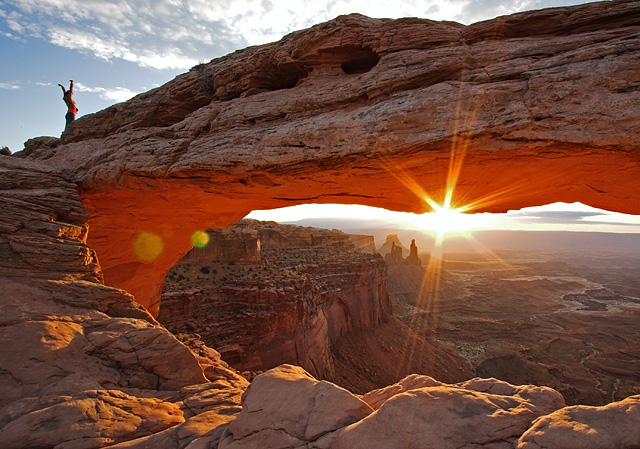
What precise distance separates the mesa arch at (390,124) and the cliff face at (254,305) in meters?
8.47

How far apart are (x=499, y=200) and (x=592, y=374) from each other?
30.3 metres

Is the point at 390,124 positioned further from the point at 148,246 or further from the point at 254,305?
the point at 254,305

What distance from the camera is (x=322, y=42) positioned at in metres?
7.32

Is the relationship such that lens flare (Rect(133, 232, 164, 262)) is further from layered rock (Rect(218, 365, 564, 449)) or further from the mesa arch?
layered rock (Rect(218, 365, 564, 449))

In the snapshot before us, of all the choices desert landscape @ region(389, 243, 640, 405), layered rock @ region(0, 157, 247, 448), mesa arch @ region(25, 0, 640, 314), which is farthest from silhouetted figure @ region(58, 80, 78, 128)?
desert landscape @ region(389, 243, 640, 405)

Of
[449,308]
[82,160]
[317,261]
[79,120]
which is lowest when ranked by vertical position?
[449,308]

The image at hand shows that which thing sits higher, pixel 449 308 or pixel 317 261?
pixel 317 261

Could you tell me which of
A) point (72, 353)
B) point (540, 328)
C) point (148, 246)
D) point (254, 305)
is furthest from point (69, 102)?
point (540, 328)

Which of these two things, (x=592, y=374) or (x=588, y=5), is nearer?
(x=588, y=5)

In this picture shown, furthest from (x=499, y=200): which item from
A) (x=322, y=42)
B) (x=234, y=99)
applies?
(x=234, y=99)

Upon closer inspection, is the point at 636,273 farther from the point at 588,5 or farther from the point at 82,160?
the point at 82,160

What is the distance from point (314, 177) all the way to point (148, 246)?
9136 millimetres

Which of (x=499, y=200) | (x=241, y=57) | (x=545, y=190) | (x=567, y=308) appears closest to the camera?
(x=545, y=190)

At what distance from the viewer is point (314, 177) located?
716 centimetres
